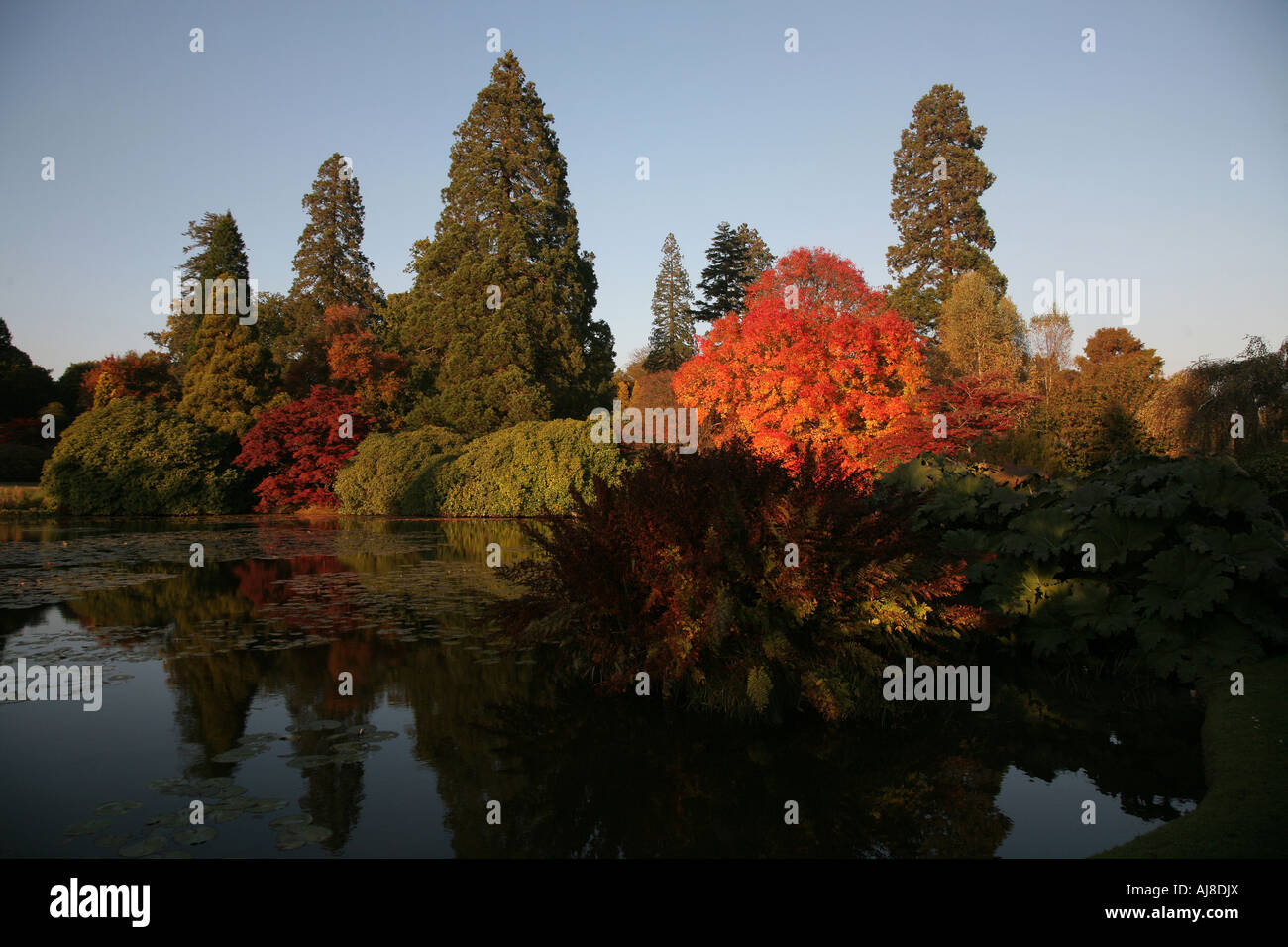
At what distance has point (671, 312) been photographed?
→ 46969 mm

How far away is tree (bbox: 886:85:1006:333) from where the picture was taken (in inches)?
1460

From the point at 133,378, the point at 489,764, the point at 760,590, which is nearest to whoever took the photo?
the point at 489,764

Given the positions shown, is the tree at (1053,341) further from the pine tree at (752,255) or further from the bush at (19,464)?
the bush at (19,464)

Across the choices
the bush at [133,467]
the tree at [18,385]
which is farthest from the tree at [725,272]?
the tree at [18,385]

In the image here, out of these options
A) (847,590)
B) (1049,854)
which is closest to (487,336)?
(847,590)

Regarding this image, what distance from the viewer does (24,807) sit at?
3809 millimetres

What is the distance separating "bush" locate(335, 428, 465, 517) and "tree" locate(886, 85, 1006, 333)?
77.0 ft

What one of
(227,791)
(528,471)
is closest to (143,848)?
(227,791)

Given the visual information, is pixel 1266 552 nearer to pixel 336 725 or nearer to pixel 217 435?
pixel 336 725

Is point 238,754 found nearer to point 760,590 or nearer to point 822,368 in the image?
point 760,590

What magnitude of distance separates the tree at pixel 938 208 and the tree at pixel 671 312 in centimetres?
1253

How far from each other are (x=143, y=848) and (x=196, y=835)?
0.70ft
